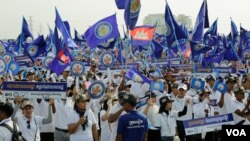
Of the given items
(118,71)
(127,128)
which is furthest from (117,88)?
(127,128)

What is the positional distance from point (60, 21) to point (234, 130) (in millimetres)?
11813

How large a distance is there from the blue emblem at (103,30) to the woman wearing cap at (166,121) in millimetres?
4215

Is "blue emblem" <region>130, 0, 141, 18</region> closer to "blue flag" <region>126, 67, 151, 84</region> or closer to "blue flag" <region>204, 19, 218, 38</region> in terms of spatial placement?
"blue flag" <region>126, 67, 151, 84</region>

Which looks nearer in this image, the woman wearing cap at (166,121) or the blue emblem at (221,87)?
the woman wearing cap at (166,121)

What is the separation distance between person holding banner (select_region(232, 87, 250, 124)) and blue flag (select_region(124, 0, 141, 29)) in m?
4.22

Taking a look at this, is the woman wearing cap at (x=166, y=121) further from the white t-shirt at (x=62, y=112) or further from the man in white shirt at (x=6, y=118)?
the man in white shirt at (x=6, y=118)

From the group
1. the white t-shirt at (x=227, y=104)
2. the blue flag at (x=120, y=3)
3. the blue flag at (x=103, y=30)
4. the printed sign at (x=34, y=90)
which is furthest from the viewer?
the blue flag at (x=120, y=3)

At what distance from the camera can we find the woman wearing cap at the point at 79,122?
7676 millimetres

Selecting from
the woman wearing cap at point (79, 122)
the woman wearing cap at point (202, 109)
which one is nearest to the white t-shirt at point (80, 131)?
the woman wearing cap at point (79, 122)

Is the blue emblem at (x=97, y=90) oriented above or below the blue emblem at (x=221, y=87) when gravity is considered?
above

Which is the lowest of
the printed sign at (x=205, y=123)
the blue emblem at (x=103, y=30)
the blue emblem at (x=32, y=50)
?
the printed sign at (x=205, y=123)

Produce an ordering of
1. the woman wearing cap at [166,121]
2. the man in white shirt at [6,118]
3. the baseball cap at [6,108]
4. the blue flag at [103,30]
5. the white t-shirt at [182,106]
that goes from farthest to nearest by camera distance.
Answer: the blue flag at [103,30] → the white t-shirt at [182,106] → the woman wearing cap at [166,121] → the baseball cap at [6,108] → the man in white shirt at [6,118]

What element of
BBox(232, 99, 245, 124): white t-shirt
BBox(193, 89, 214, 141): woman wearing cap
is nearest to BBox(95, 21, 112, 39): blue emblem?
BBox(193, 89, 214, 141): woman wearing cap

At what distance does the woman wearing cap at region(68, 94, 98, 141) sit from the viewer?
7676mm
